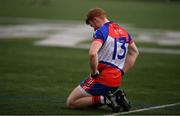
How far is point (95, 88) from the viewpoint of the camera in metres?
11.5

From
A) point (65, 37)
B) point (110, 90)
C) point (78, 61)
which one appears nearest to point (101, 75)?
point (110, 90)

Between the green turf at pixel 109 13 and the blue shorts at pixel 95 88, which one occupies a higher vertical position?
the blue shorts at pixel 95 88

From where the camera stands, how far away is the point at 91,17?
37.6 feet

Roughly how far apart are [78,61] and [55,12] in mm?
22988

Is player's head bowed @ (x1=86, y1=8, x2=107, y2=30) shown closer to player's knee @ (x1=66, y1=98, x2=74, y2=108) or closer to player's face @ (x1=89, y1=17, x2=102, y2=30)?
player's face @ (x1=89, y1=17, x2=102, y2=30)

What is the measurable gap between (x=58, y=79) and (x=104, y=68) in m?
3.89

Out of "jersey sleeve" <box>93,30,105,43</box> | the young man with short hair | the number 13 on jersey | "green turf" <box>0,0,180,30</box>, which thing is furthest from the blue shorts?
"green turf" <box>0,0,180,30</box>

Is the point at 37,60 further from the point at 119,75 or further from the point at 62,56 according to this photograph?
the point at 119,75

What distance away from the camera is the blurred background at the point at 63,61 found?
494 inches

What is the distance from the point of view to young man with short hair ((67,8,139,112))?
1136cm

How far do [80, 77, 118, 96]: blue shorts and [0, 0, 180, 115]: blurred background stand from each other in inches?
11.8

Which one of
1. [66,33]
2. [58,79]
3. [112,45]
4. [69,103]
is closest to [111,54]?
[112,45]

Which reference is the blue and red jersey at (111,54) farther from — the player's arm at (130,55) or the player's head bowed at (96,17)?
the player's arm at (130,55)

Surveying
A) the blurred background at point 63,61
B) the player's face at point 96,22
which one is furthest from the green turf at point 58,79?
the player's face at point 96,22
